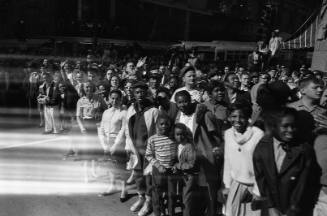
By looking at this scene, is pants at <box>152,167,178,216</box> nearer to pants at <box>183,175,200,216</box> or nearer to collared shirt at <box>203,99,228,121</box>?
pants at <box>183,175,200,216</box>

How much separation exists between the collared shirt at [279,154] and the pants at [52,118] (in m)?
7.67

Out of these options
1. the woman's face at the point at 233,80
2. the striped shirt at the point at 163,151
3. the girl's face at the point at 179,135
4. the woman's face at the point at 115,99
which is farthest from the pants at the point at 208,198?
the woman's face at the point at 233,80

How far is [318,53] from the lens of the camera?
1041cm

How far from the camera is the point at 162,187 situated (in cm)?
504

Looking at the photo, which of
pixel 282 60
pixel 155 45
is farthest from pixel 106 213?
pixel 155 45

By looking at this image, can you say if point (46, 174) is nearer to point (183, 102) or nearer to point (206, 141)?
point (183, 102)

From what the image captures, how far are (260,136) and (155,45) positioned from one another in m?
22.5

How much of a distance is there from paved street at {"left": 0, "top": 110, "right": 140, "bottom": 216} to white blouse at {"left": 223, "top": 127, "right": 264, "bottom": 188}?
2.00 metres

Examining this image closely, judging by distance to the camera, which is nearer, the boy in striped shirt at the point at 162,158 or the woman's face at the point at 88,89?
the boy in striped shirt at the point at 162,158

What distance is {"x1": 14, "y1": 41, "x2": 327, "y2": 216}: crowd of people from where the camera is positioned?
3436 mm

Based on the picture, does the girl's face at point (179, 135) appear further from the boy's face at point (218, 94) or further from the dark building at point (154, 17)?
the dark building at point (154, 17)

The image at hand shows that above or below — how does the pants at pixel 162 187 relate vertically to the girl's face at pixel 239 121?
below

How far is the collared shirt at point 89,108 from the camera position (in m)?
7.09

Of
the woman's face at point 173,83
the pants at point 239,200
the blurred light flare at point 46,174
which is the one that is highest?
the woman's face at point 173,83
